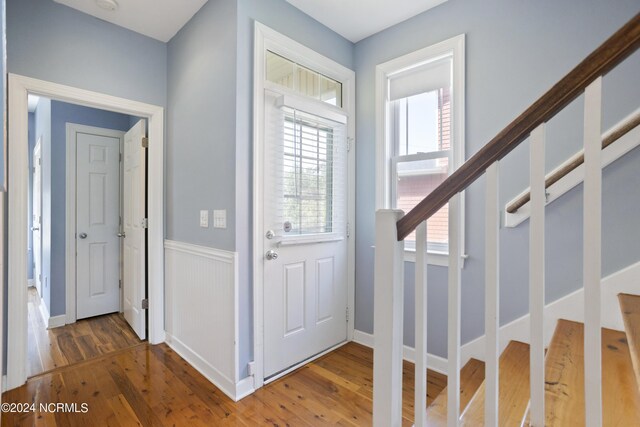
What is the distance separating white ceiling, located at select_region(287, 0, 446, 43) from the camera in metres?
2.23

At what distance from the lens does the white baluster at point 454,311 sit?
948 millimetres

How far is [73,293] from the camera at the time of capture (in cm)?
326

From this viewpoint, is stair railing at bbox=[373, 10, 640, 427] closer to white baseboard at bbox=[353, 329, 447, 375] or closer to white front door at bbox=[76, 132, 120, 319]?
white baseboard at bbox=[353, 329, 447, 375]

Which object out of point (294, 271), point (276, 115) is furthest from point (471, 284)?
point (276, 115)

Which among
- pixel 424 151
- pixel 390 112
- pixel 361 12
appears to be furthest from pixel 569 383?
pixel 361 12

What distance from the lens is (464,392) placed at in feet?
5.66

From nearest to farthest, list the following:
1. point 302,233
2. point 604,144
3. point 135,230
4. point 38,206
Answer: point 604,144, point 302,233, point 135,230, point 38,206

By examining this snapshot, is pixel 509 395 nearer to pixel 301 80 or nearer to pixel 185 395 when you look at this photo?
pixel 185 395

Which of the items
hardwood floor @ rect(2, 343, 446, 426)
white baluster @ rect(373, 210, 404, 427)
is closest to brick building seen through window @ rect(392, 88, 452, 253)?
hardwood floor @ rect(2, 343, 446, 426)

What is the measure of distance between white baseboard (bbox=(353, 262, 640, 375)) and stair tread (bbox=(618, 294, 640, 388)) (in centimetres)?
6

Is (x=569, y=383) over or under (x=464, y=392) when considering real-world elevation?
over

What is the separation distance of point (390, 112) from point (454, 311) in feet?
6.51

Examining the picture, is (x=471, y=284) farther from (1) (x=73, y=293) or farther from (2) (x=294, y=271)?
(1) (x=73, y=293)

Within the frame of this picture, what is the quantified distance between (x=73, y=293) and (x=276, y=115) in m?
2.97
